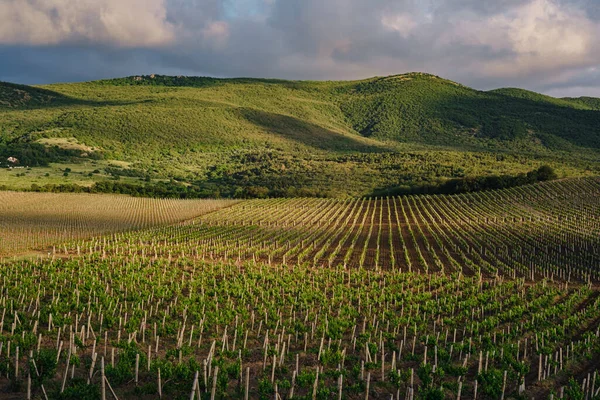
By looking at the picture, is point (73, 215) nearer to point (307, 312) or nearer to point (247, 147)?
point (307, 312)

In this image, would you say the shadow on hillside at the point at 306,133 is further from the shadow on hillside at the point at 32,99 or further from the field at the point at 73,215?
the field at the point at 73,215

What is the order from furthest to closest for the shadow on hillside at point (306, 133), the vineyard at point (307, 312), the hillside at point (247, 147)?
1. the shadow on hillside at point (306, 133)
2. the hillside at point (247, 147)
3. the vineyard at point (307, 312)

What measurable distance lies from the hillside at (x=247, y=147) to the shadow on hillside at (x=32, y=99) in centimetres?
41

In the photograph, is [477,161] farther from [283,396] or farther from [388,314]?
[283,396]

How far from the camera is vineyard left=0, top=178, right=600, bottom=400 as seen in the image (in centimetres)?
1413

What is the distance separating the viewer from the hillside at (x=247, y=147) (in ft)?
343

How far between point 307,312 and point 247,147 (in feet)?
446

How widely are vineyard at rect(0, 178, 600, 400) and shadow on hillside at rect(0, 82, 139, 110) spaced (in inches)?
5182

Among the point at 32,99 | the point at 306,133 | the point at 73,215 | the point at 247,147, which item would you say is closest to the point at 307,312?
the point at 73,215

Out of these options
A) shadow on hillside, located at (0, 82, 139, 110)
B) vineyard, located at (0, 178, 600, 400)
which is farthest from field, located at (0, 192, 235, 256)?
shadow on hillside, located at (0, 82, 139, 110)

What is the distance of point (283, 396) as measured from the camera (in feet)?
44.6

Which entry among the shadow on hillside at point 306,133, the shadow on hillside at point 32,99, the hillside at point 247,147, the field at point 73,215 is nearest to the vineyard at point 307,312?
the field at point 73,215

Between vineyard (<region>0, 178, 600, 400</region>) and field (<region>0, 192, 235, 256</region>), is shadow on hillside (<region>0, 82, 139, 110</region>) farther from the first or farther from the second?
vineyard (<region>0, 178, 600, 400</region>)

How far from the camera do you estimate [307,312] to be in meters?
21.4
